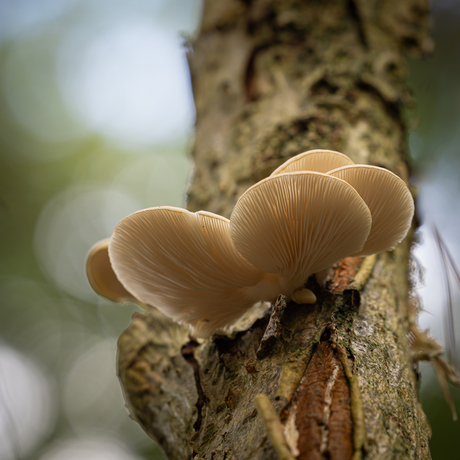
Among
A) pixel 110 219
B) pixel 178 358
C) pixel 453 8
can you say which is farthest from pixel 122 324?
pixel 453 8

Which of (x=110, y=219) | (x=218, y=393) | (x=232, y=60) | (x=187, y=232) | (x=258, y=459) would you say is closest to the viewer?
(x=258, y=459)

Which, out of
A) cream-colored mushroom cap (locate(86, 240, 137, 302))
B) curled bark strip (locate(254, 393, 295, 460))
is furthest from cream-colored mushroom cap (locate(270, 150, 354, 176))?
cream-colored mushroom cap (locate(86, 240, 137, 302))

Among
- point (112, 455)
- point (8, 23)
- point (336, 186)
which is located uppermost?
point (8, 23)

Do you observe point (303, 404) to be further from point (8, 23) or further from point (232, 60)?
point (8, 23)

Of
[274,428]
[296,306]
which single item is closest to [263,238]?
[296,306]

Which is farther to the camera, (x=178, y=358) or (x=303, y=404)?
(x=178, y=358)

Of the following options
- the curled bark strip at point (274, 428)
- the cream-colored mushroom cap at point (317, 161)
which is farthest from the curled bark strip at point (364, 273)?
the curled bark strip at point (274, 428)

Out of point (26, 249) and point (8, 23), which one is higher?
point (8, 23)
